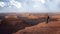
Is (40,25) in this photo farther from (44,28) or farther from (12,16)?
(12,16)

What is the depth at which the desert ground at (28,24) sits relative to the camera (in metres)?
1.84

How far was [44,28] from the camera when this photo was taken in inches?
73.1

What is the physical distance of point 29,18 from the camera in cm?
188

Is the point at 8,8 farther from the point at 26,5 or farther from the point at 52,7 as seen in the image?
the point at 52,7

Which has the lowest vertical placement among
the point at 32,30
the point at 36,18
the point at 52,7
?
the point at 32,30

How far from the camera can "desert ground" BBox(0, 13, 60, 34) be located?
1.84 m


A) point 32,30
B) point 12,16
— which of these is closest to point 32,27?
point 32,30

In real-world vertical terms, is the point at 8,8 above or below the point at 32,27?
above

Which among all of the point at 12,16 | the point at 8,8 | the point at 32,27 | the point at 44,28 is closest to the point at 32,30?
the point at 32,27

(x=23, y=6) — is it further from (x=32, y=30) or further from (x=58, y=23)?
(x=58, y=23)

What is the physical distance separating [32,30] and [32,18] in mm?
176

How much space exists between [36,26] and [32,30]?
0.27 feet

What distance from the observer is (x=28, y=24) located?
186cm

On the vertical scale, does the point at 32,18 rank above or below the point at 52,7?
below
